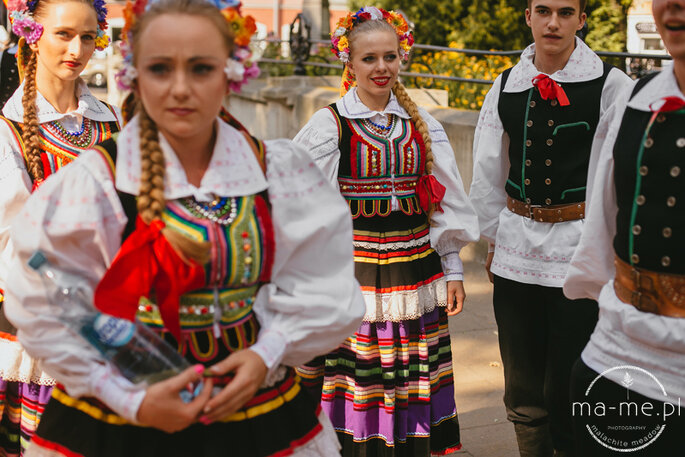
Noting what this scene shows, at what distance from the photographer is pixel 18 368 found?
342 centimetres

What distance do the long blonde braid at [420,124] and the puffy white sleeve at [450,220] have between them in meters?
0.05

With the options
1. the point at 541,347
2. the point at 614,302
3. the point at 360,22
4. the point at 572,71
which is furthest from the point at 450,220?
the point at 614,302

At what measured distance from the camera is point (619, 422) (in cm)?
274

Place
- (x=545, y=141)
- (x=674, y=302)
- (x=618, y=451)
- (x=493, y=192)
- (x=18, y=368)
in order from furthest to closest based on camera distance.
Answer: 1. (x=493, y=192)
2. (x=545, y=141)
3. (x=18, y=368)
4. (x=618, y=451)
5. (x=674, y=302)

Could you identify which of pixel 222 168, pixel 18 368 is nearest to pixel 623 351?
pixel 222 168

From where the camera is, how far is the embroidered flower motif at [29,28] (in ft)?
12.0

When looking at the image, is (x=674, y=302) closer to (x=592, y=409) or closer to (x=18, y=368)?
(x=592, y=409)

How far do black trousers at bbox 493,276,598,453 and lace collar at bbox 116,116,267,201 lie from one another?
1.93m

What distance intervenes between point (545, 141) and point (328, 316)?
1.91 metres

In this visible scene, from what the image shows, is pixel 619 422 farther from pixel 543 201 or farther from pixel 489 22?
pixel 489 22

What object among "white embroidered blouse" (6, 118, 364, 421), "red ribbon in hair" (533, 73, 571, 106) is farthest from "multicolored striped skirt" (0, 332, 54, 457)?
"red ribbon in hair" (533, 73, 571, 106)

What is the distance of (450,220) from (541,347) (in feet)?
2.35

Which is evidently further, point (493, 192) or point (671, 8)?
point (493, 192)

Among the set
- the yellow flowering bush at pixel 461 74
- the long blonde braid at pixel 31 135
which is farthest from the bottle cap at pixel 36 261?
the yellow flowering bush at pixel 461 74
